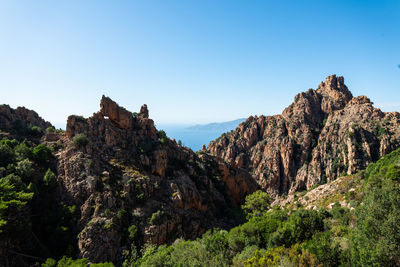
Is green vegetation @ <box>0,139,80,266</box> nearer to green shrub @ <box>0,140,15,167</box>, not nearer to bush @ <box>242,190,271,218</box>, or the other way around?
green shrub @ <box>0,140,15,167</box>

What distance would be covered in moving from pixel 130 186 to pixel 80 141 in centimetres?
1822

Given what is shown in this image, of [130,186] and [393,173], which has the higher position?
[130,186]

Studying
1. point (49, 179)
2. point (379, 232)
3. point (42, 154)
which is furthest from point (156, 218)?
point (379, 232)

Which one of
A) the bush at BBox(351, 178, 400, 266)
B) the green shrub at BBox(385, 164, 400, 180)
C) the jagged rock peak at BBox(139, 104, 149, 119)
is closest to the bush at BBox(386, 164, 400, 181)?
the green shrub at BBox(385, 164, 400, 180)

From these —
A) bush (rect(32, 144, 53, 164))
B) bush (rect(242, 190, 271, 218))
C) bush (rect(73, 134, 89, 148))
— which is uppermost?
bush (rect(73, 134, 89, 148))

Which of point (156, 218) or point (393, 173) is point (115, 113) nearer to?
point (156, 218)

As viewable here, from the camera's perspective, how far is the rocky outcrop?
59250 millimetres

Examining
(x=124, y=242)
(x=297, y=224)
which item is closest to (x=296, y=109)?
(x=297, y=224)

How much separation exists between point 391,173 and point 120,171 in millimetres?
59436

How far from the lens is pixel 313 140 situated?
119688mm

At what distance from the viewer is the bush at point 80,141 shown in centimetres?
5229

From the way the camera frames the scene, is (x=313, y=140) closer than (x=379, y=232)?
No

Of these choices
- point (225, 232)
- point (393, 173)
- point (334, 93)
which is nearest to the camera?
point (225, 232)

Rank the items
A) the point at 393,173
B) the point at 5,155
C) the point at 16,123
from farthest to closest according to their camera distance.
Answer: the point at 16,123 → the point at 5,155 → the point at 393,173
